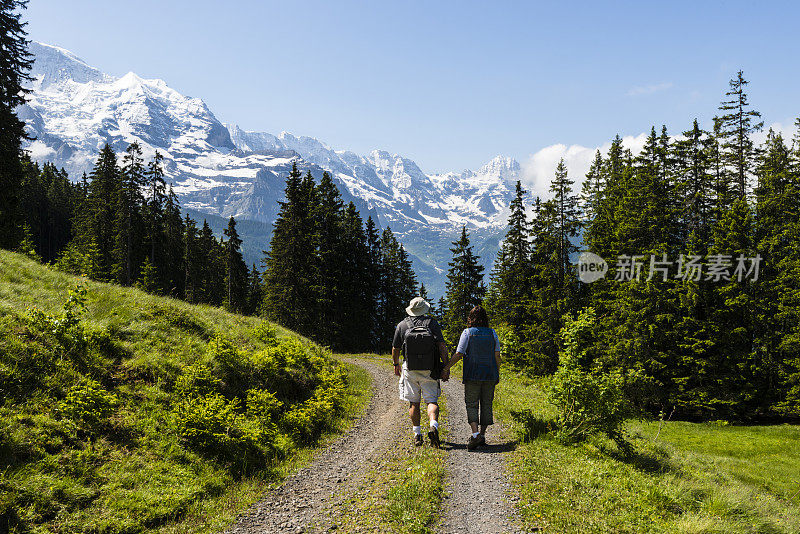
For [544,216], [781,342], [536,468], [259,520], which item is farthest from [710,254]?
[259,520]

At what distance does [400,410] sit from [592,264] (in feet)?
89.0

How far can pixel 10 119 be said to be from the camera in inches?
955

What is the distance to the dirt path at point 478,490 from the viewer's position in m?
6.03

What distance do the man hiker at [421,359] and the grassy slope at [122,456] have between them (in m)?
3.30

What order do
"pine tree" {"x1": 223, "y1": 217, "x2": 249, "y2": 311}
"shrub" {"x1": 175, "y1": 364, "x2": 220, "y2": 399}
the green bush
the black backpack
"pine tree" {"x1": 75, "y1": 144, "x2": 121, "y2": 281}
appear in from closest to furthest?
the green bush < the black backpack < "shrub" {"x1": 175, "y1": 364, "x2": 220, "y2": 399} < "pine tree" {"x1": 75, "y1": 144, "x2": 121, "y2": 281} < "pine tree" {"x1": 223, "y1": 217, "x2": 249, "y2": 311}

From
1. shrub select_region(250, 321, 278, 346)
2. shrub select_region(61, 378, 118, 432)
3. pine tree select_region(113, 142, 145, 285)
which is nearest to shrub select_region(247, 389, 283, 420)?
shrub select_region(61, 378, 118, 432)

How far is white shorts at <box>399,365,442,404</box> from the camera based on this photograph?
29.9 ft

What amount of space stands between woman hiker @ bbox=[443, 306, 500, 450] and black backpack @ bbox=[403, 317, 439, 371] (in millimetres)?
434

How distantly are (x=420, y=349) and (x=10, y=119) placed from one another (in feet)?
98.5

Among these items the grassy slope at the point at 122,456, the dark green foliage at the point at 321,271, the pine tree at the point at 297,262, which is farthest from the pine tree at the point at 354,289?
the grassy slope at the point at 122,456

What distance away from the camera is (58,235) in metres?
90.3

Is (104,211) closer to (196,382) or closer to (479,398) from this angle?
(196,382)

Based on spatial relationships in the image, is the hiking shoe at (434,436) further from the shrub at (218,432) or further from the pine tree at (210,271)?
the pine tree at (210,271)

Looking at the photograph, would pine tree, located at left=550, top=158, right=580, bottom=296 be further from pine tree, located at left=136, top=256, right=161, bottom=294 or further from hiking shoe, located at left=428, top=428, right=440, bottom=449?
pine tree, located at left=136, top=256, right=161, bottom=294
